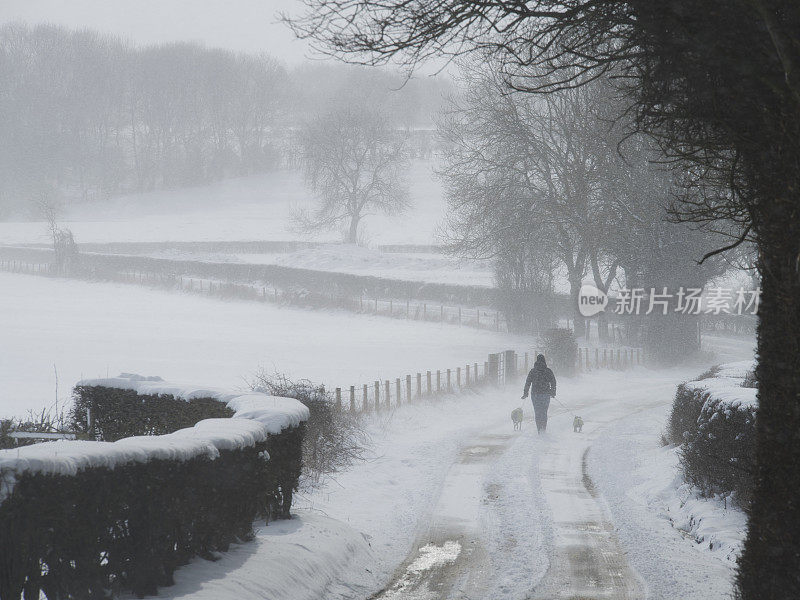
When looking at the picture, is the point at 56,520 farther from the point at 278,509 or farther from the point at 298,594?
the point at 278,509

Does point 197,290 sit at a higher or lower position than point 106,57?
lower

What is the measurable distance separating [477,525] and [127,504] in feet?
17.6

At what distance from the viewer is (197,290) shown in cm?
5231

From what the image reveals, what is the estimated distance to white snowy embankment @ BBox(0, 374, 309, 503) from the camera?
4730mm

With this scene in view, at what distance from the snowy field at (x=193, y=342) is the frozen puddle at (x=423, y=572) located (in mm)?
12274

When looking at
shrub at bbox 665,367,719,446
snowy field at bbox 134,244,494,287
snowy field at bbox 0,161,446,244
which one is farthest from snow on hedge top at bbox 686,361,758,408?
snowy field at bbox 0,161,446,244

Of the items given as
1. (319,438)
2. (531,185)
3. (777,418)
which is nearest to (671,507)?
(319,438)

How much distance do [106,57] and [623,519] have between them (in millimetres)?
98405

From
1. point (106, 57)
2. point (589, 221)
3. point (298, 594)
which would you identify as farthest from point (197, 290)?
point (106, 57)

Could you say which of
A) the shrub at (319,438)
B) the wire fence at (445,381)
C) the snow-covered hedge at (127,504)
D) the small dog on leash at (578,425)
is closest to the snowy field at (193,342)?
the wire fence at (445,381)

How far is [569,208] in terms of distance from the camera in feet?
118

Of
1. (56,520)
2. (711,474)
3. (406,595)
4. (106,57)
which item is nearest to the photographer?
(56,520)

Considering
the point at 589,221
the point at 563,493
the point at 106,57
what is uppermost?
the point at 106,57

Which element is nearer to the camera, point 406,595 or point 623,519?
point 406,595
